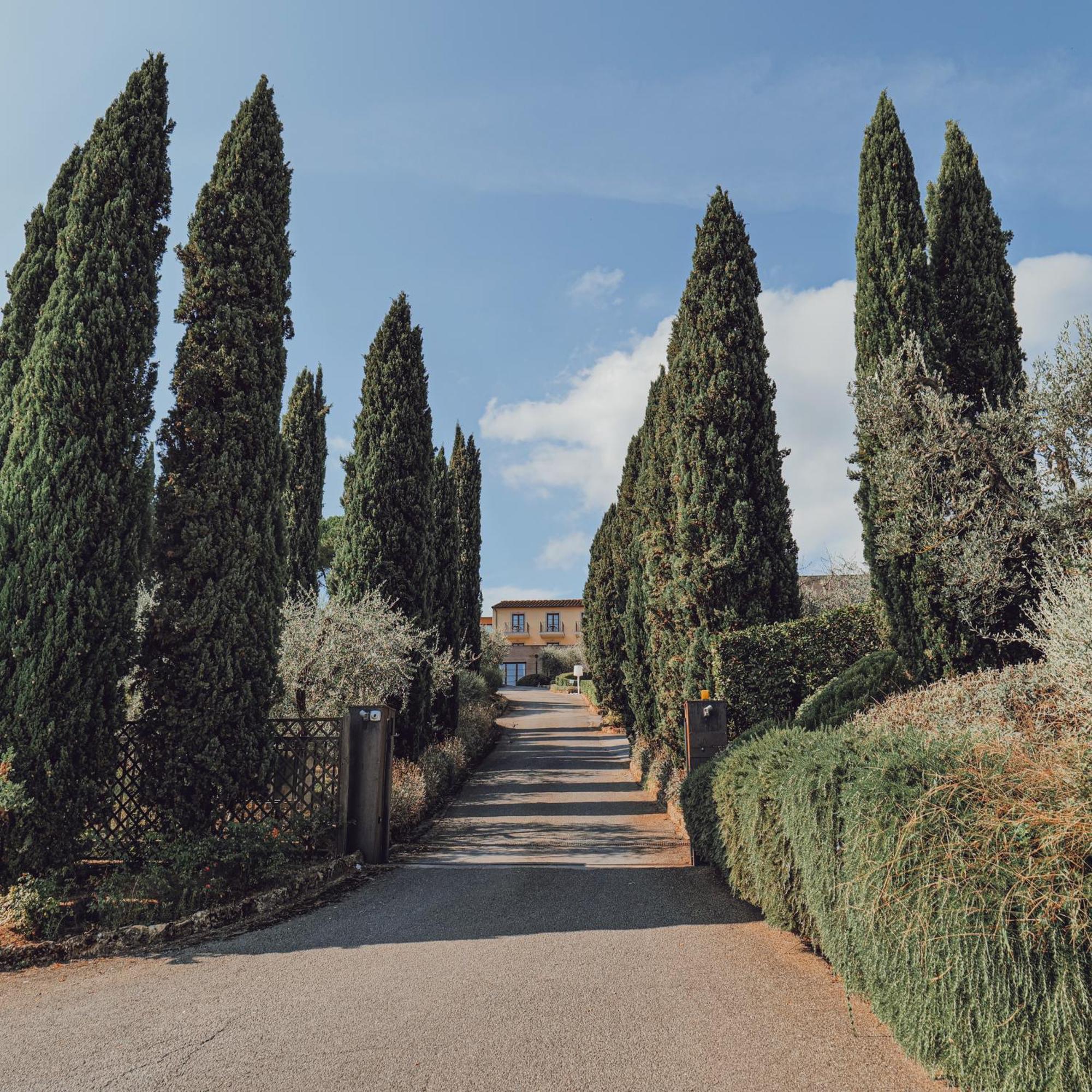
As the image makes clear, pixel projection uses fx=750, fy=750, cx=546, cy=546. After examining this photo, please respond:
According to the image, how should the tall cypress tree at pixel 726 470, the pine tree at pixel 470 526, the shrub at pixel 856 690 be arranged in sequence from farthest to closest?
the pine tree at pixel 470 526 < the tall cypress tree at pixel 726 470 < the shrub at pixel 856 690

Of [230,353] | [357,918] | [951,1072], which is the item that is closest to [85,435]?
[230,353]

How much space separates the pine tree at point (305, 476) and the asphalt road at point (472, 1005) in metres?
9.28

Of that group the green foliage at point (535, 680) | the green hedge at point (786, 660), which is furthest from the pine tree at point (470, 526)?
the green foliage at point (535, 680)

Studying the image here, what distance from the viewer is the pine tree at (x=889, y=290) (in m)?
9.58

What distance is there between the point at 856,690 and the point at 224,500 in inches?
305

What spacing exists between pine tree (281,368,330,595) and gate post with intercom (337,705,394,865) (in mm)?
6515

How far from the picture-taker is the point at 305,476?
659 inches

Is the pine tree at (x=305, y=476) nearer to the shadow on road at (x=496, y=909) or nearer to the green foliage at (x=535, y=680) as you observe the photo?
the shadow on road at (x=496, y=909)

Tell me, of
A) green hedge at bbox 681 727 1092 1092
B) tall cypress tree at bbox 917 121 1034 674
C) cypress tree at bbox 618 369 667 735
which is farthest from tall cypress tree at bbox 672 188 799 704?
green hedge at bbox 681 727 1092 1092

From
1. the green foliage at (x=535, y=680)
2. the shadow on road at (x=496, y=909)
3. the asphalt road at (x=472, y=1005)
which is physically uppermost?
the asphalt road at (x=472, y=1005)

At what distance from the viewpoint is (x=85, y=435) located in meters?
6.82

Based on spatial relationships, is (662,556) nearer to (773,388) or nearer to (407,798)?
(773,388)

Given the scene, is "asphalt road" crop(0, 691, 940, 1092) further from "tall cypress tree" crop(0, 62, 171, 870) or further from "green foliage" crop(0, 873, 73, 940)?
"tall cypress tree" crop(0, 62, 171, 870)

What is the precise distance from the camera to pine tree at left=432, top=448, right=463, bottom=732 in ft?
60.8
